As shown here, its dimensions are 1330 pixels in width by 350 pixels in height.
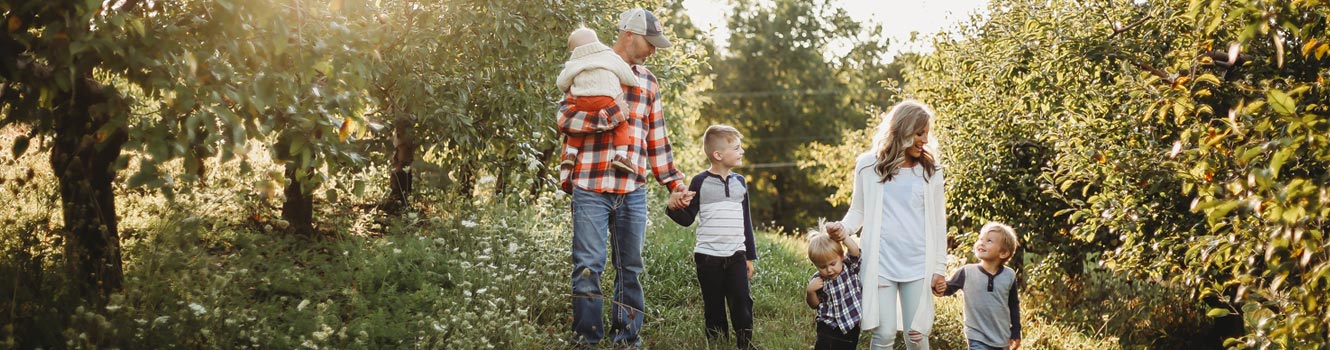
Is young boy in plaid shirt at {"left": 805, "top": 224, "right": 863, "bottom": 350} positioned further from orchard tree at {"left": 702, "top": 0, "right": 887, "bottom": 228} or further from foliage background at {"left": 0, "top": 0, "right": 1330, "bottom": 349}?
orchard tree at {"left": 702, "top": 0, "right": 887, "bottom": 228}

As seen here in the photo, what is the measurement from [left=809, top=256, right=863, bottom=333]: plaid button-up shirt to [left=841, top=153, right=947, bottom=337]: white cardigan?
117 millimetres

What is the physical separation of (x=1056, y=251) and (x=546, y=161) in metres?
4.44

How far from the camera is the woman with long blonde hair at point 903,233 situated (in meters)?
4.72

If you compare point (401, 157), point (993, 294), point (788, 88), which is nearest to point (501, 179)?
point (401, 157)

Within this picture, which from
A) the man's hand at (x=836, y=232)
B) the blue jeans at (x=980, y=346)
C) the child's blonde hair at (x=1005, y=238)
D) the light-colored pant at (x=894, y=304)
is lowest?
the blue jeans at (x=980, y=346)

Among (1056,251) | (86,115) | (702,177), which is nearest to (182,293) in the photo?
(86,115)

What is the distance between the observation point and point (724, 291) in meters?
5.47

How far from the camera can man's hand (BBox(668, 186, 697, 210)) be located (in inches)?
203

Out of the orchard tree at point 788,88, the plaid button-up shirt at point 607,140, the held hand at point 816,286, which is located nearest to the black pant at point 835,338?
the held hand at point 816,286

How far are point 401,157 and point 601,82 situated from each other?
3007 millimetres

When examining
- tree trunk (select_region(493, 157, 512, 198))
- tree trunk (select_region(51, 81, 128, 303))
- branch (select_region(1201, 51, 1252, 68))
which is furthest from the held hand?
tree trunk (select_region(51, 81, 128, 303))

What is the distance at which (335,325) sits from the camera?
4.82m

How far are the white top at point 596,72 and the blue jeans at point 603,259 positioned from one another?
51cm

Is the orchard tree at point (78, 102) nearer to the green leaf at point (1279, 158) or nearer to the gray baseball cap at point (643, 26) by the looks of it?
the gray baseball cap at point (643, 26)
